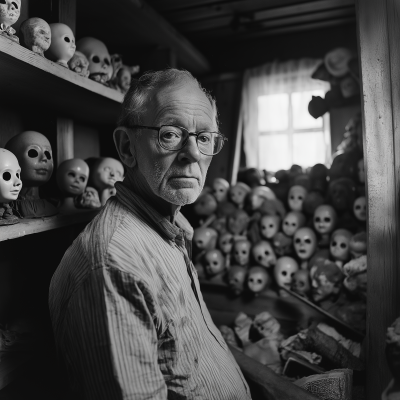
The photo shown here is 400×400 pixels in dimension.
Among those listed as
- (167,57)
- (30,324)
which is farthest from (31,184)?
(167,57)

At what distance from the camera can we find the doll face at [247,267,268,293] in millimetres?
2143

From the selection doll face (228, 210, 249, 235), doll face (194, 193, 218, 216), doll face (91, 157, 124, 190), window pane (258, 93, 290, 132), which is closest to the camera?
doll face (91, 157, 124, 190)

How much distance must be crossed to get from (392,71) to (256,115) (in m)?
1.70

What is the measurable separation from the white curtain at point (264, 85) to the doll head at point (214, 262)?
2.99 ft

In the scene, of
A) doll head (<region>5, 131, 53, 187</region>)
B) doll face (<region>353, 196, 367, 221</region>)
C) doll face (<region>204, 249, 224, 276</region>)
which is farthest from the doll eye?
doll face (<region>353, 196, 367, 221</region>)

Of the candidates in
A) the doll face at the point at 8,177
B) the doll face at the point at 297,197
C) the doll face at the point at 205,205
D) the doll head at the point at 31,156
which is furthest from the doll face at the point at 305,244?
the doll face at the point at 8,177

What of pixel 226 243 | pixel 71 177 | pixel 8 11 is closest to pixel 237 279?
pixel 226 243

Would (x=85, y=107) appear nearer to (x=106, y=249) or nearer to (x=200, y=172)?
(x=200, y=172)

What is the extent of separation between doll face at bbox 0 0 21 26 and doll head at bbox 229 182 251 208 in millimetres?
1566

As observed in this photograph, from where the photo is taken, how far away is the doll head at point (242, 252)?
88.6 inches

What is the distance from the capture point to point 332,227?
6.98ft

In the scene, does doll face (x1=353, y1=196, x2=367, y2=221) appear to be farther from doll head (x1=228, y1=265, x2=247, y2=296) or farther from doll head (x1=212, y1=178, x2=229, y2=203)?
doll head (x1=212, y1=178, x2=229, y2=203)

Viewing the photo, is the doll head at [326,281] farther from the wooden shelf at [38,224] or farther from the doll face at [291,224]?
the wooden shelf at [38,224]

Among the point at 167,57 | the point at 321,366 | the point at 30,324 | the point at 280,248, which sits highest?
the point at 167,57
